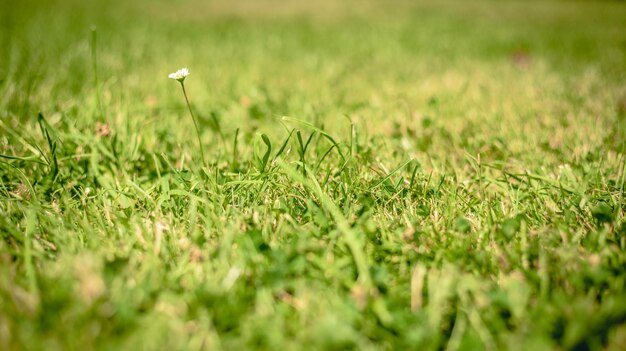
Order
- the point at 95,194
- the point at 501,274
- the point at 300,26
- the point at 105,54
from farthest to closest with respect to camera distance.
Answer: the point at 300,26 → the point at 105,54 → the point at 95,194 → the point at 501,274

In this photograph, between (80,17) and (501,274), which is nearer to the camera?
(501,274)

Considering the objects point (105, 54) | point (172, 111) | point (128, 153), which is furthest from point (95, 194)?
point (105, 54)

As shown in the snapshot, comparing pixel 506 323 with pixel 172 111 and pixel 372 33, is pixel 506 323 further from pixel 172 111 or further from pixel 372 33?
pixel 372 33

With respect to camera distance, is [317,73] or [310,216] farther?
[317,73]

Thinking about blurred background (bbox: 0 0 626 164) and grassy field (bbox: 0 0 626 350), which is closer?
grassy field (bbox: 0 0 626 350)

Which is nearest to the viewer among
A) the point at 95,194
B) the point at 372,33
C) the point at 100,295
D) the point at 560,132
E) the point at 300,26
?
the point at 100,295

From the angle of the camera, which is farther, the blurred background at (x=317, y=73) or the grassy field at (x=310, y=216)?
the blurred background at (x=317, y=73)

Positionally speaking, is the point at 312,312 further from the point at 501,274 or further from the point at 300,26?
the point at 300,26

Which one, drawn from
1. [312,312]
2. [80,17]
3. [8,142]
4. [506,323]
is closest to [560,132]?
[506,323]
